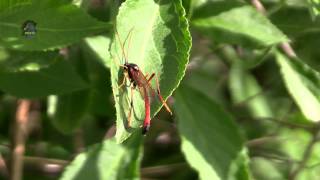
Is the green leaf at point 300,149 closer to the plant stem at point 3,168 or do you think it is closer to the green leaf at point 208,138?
the green leaf at point 208,138

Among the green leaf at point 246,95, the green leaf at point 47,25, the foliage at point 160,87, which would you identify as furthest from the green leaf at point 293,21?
the green leaf at point 47,25

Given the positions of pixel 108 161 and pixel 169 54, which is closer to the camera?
pixel 169 54

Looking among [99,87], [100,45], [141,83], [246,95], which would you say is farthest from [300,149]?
[141,83]

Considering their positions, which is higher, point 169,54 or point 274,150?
point 169,54

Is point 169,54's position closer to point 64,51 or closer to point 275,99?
point 64,51

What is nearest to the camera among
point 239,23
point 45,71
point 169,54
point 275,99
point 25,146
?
point 169,54

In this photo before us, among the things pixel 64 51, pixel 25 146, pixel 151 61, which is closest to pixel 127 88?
pixel 151 61
